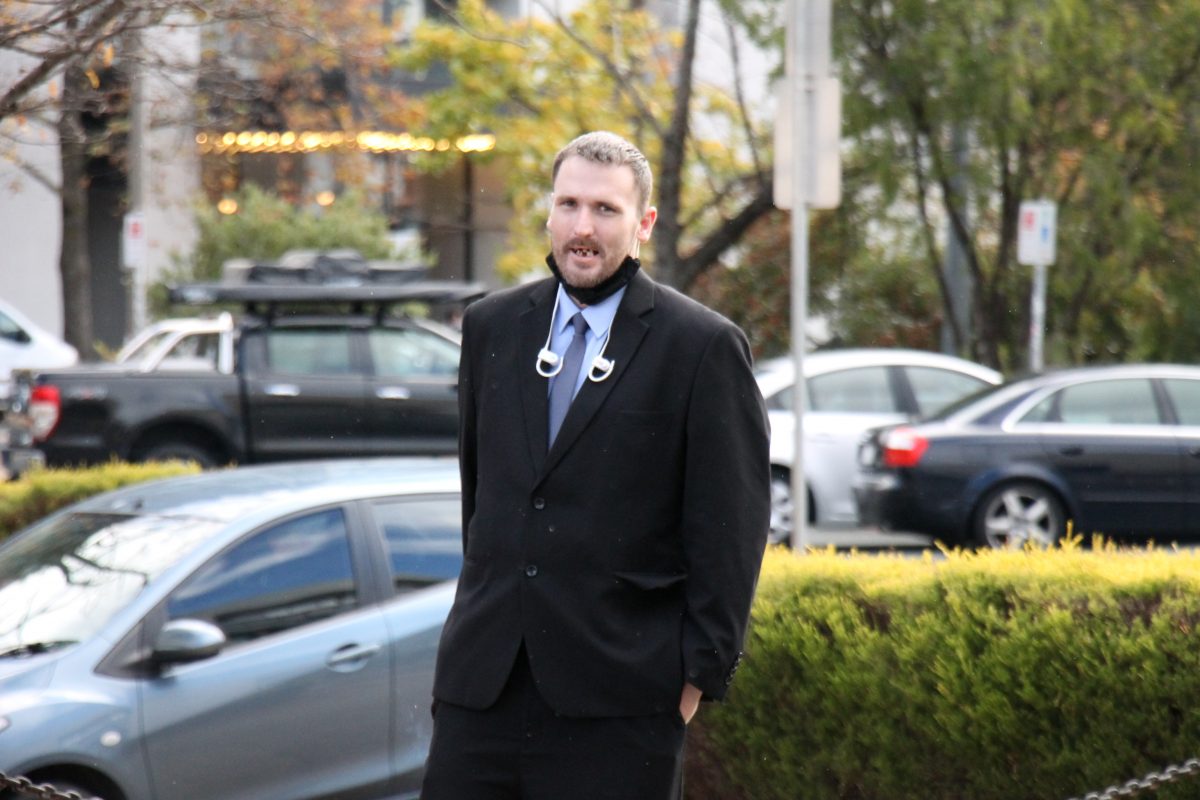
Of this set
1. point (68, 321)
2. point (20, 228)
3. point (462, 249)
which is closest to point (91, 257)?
point (20, 228)

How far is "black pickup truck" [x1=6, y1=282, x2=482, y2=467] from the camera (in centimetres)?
1433

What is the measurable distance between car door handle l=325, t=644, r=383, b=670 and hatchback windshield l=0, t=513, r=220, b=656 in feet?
1.96

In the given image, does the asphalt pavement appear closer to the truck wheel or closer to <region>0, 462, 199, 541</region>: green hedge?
the truck wheel

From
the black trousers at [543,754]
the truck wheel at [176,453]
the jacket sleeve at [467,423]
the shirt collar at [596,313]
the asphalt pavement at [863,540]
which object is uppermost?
the shirt collar at [596,313]

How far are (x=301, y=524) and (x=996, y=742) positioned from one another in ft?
8.12

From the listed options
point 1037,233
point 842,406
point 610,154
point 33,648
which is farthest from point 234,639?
point 1037,233

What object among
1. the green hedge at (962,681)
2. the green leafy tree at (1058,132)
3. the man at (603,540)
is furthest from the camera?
the green leafy tree at (1058,132)

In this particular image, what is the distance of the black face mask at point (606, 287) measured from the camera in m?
3.30

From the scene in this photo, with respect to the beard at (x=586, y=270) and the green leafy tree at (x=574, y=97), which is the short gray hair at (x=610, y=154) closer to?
the beard at (x=586, y=270)

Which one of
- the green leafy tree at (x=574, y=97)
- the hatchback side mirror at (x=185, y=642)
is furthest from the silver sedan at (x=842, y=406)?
the hatchback side mirror at (x=185, y=642)

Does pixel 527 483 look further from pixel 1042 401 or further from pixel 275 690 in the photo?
pixel 1042 401

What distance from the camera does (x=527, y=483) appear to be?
3197 mm

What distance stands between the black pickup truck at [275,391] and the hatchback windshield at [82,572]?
817 centimetres

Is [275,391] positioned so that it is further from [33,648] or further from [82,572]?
[33,648]
